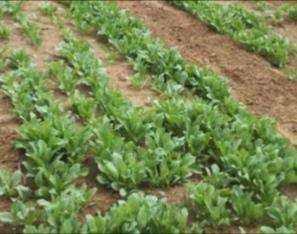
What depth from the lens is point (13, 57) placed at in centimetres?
767

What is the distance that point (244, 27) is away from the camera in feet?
31.9

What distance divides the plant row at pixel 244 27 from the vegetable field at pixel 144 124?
0.03 metres

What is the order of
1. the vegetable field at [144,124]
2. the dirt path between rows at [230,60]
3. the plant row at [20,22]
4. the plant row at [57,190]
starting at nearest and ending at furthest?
1. the plant row at [57,190]
2. the vegetable field at [144,124]
3. the dirt path between rows at [230,60]
4. the plant row at [20,22]

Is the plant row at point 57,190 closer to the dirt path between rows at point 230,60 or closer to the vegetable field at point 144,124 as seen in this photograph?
the vegetable field at point 144,124

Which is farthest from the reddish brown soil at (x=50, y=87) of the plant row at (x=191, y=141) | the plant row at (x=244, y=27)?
the plant row at (x=244, y=27)

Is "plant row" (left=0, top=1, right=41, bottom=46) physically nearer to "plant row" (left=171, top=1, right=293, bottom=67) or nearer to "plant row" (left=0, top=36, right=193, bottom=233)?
"plant row" (left=0, top=36, right=193, bottom=233)

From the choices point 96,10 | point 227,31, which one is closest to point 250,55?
point 227,31

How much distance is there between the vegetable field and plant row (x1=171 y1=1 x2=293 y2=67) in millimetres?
31

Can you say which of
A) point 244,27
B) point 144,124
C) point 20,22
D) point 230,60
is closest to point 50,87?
point 144,124

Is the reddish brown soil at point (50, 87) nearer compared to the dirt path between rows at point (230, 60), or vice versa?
the reddish brown soil at point (50, 87)

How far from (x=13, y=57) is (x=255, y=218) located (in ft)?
13.7

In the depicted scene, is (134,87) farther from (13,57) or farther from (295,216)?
(295,216)

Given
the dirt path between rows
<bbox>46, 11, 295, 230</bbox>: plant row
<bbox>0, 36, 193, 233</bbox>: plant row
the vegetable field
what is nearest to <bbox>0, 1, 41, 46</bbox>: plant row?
the vegetable field

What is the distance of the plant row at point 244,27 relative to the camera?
337 inches
